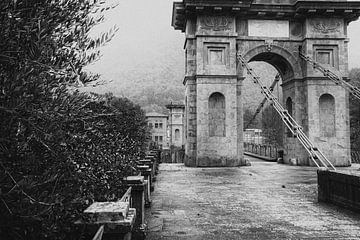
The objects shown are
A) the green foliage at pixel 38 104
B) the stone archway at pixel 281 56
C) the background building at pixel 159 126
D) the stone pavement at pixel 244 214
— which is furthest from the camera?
the background building at pixel 159 126

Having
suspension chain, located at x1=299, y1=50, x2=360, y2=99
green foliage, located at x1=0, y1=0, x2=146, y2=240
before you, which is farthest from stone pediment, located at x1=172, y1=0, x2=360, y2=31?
green foliage, located at x1=0, y1=0, x2=146, y2=240

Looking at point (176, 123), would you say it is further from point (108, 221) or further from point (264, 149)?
point (108, 221)

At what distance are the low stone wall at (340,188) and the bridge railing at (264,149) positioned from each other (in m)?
13.2

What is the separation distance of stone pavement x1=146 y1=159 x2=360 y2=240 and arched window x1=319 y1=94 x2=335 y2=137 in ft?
23.7

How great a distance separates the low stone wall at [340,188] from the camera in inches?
239

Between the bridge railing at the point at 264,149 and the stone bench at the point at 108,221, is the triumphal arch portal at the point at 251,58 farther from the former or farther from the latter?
the stone bench at the point at 108,221

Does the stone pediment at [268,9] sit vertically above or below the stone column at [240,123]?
above

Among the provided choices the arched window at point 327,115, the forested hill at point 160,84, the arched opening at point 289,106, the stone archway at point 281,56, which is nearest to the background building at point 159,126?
the forested hill at point 160,84

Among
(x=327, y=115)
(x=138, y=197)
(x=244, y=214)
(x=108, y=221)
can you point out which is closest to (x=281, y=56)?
(x=327, y=115)

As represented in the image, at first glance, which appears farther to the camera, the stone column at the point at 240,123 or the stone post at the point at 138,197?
the stone column at the point at 240,123

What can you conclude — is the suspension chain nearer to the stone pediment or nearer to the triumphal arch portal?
the triumphal arch portal

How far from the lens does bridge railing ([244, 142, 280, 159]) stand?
850 inches

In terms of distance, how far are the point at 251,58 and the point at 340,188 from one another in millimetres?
10781

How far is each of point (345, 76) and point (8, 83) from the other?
16.6 m
